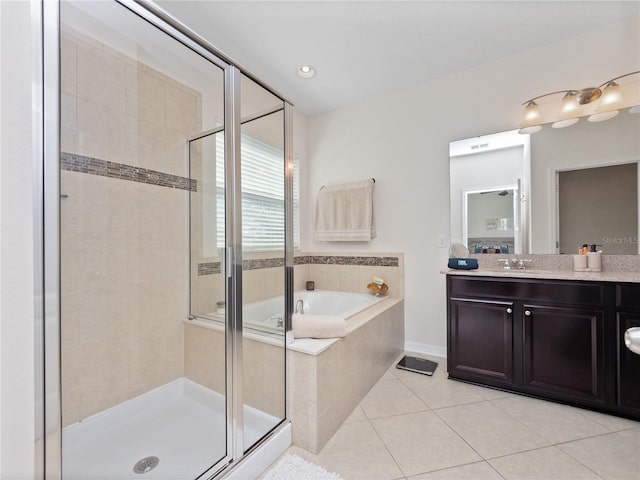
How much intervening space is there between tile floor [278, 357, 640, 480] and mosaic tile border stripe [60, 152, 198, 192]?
5.76 ft

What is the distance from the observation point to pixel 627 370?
164cm

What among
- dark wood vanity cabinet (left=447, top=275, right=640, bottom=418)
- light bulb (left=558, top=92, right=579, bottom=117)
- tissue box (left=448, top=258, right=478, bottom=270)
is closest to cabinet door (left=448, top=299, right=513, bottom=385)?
dark wood vanity cabinet (left=447, top=275, right=640, bottom=418)

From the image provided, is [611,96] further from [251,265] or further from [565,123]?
[251,265]

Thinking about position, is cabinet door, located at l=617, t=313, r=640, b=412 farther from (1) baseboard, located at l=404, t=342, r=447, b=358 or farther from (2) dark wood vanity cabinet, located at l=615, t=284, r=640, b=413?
(1) baseboard, located at l=404, t=342, r=447, b=358

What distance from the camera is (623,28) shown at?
202cm

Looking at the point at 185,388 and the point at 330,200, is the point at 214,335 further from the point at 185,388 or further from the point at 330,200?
the point at 330,200

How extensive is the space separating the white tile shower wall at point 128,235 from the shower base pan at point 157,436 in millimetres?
111

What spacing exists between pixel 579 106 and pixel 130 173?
3187 mm

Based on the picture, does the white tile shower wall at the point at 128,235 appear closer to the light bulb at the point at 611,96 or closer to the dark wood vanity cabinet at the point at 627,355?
the dark wood vanity cabinet at the point at 627,355

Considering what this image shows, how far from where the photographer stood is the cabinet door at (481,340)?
78.2 inches

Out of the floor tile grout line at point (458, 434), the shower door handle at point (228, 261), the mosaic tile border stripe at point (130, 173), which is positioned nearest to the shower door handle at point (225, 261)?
the shower door handle at point (228, 261)

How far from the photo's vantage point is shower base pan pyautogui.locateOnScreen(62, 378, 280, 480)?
129cm

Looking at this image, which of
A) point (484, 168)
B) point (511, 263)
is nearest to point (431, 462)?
point (511, 263)

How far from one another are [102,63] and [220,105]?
2.41ft
